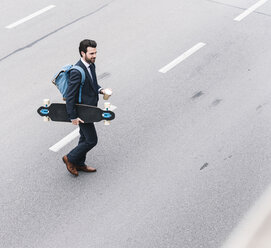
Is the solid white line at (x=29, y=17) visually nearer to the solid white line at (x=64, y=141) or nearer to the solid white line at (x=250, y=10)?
the solid white line at (x=64, y=141)

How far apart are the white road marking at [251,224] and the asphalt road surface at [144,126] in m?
0.08

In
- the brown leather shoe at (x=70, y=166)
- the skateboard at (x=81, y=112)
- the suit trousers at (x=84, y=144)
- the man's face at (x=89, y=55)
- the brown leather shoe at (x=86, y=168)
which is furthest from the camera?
the brown leather shoe at (x=86, y=168)

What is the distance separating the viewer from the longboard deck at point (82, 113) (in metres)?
6.09

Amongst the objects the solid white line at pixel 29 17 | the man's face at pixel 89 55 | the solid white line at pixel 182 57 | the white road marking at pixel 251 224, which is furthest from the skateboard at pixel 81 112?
the solid white line at pixel 29 17

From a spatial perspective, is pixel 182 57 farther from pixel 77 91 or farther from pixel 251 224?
pixel 251 224

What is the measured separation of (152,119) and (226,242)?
274 cm

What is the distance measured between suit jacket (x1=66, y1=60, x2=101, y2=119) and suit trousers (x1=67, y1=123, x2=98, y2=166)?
0.34 metres

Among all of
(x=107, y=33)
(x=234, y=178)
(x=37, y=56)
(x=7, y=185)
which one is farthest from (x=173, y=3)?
(x=7, y=185)

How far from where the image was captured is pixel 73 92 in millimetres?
5926

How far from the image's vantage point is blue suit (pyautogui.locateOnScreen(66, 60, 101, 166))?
5898mm

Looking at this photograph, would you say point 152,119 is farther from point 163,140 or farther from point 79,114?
point 79,114

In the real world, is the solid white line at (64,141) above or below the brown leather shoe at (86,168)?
above

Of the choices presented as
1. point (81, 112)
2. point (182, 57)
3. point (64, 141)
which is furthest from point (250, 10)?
point (81, 112)

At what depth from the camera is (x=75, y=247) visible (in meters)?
5.80
